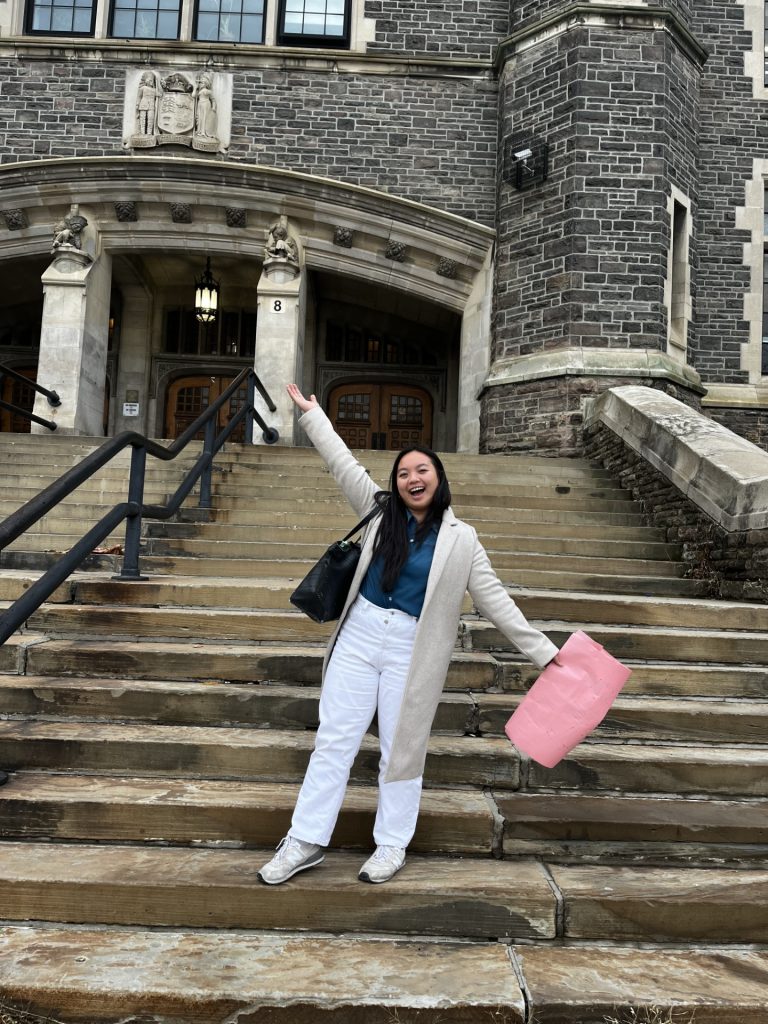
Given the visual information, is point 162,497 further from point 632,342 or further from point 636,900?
point 632,342

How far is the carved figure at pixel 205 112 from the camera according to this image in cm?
1084

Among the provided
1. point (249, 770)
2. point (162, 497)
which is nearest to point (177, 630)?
point (249, 770)

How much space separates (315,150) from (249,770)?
10.5 meters

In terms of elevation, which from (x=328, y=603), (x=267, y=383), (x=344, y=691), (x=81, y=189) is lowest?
(x=344, y=691)

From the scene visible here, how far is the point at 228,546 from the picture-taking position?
502 cm

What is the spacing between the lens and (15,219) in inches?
433

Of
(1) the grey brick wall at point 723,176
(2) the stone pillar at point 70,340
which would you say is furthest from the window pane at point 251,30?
(1) the grey brick wall at point 723,176

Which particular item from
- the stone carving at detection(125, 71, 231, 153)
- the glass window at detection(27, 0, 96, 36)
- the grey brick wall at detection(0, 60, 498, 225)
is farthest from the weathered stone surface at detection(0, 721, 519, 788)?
the glass window at detection(27, 0, 96, 36)

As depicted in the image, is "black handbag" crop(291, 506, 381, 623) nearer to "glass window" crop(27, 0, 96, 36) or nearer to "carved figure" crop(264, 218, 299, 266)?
"carved figure" crop(264, 218, 299, 266)

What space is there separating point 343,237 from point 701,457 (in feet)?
24.4

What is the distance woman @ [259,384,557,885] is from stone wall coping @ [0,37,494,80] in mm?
10905

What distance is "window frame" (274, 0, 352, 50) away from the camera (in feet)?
37.5

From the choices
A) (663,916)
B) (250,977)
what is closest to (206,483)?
(250,977)

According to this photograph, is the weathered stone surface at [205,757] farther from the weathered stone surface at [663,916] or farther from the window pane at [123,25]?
the window pane at [123,25]
